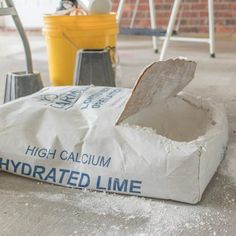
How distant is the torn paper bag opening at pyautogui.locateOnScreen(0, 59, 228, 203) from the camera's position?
1059 millimetres

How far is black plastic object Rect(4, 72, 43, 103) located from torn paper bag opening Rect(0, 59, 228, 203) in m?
0.35

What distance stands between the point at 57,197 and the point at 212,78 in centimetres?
153

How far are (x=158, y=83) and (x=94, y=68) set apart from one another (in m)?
0.57

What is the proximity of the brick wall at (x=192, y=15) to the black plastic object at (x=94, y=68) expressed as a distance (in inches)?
103

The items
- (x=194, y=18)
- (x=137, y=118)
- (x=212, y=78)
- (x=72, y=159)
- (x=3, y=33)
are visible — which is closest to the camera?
(x=72, y=159)

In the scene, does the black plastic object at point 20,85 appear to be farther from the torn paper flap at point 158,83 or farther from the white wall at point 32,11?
the white wall at point 32,11

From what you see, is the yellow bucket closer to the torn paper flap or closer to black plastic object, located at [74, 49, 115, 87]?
black plastic object, located at [74, 49, 115, 87]

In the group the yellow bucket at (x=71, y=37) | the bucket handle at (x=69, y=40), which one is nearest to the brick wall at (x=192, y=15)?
the yellow bucket at (x=71, y=37)

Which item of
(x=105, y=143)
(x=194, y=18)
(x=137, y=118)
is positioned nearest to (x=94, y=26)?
(x=137, y=118)

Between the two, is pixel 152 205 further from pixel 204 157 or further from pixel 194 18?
pixel 194 18

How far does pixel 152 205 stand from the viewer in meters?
1.05

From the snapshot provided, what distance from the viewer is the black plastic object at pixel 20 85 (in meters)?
1.70

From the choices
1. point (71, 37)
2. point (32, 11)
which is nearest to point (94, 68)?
point (71, 37)

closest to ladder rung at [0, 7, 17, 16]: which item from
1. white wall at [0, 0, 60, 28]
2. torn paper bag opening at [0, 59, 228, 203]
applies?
torn paper bag opening at [0, 59, 228, 203]
